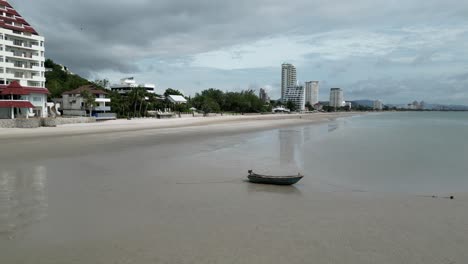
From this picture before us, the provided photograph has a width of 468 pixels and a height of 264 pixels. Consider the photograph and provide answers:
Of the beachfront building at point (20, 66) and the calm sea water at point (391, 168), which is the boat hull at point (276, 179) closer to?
the calm sea water at point (391, 168)

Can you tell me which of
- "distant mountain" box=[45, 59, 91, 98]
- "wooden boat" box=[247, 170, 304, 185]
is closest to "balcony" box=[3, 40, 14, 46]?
"distant mountain" box=[45, 59, 91, 98]

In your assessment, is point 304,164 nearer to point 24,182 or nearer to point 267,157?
point 267,157

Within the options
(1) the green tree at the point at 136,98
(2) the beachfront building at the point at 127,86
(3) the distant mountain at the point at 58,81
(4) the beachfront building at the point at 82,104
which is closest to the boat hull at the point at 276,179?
(4) the beachfront building at the point at 82,104

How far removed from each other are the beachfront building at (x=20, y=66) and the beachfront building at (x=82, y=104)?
537 cm

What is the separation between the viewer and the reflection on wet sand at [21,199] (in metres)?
7.95

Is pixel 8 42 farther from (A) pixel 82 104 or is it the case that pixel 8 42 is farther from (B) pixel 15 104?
(B) pixel 15 104

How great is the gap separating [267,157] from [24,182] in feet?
41.0

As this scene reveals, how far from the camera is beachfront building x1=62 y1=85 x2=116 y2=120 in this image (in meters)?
53.0

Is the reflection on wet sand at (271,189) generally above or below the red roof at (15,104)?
below

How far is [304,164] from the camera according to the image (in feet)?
56.7

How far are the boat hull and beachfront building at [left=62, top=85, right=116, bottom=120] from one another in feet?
148

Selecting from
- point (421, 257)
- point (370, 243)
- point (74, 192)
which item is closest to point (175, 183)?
point (74, 192)

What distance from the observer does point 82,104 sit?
53.6 m

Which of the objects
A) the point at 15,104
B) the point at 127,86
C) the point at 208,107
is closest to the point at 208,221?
the point at 15,104
